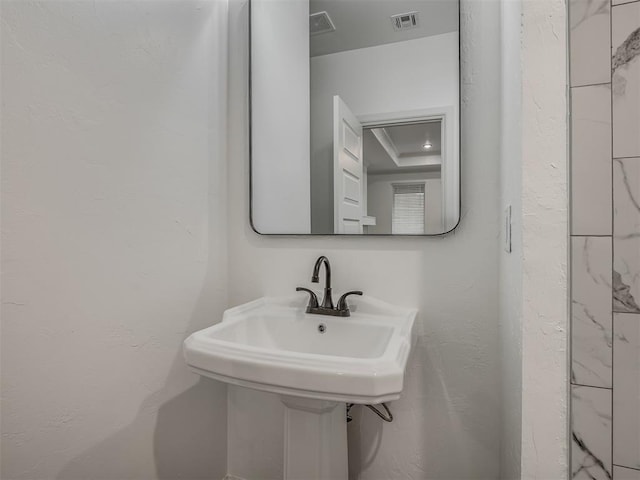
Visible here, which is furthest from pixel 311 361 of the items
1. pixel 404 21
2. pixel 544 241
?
pixel 404 21

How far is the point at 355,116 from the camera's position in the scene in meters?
1.19

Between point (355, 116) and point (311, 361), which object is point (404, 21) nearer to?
point (355, 116)

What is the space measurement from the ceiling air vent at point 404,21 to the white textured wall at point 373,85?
0.17 feet

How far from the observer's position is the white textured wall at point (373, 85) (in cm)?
111

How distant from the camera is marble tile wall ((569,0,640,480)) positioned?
0.72 m

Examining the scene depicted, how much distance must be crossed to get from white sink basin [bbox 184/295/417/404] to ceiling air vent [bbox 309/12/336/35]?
936 mm

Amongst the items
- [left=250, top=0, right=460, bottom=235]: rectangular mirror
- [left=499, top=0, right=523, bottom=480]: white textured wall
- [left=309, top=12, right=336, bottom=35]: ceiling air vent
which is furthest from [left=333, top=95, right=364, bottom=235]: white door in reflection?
[left=499, top=0, right=523, bottom=480]: white textured wall

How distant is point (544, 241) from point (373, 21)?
3.11 feet

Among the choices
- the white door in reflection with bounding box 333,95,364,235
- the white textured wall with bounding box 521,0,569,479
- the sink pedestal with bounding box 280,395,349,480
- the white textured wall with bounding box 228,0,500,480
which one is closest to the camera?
the white textured wall with bounding box 521,0,569,479

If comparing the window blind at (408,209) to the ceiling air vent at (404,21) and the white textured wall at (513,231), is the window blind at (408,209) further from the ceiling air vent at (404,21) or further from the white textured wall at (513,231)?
the ceiling air vent at (404,21)

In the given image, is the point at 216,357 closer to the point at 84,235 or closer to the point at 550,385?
the point at 84,235

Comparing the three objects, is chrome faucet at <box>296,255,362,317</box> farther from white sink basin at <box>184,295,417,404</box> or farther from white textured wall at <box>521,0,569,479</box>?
white textured wall at <box>521,0,569,479</box>

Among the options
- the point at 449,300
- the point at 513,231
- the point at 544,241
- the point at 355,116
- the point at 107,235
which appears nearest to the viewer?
the point at 544,241

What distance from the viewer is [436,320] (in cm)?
111
